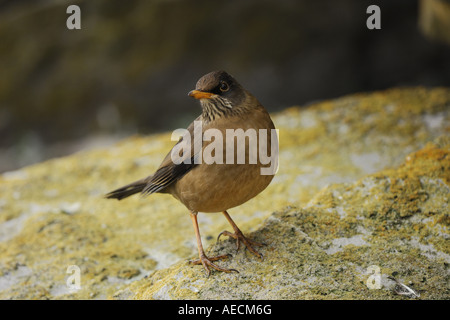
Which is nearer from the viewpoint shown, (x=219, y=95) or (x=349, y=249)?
(x=349, y=249)

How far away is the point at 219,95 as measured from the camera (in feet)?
Answer: 12.0

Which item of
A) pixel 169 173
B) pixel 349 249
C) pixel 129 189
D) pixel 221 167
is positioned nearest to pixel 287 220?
pixel 349 249

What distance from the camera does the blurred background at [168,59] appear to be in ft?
29.1

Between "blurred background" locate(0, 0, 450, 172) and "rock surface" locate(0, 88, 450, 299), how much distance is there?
2803 mm

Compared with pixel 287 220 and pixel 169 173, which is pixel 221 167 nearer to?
pixel 169 173

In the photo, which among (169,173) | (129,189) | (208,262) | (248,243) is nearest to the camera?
(208,262)

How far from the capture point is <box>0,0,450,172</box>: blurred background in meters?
8.88

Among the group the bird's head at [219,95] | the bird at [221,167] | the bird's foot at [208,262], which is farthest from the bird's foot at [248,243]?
the bird's head at [219,95]

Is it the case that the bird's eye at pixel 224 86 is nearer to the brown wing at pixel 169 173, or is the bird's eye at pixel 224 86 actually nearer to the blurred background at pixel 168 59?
the brown wing at pixel 169 173

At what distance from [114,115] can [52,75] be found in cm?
139

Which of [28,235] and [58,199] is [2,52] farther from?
[28,235]

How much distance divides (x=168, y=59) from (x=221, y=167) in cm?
627

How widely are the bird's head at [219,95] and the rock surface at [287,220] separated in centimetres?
87

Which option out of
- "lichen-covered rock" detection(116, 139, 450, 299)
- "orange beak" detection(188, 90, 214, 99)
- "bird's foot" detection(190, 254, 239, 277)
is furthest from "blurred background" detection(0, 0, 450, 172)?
"bird's foot" detection(190, 254, 239, 277)
